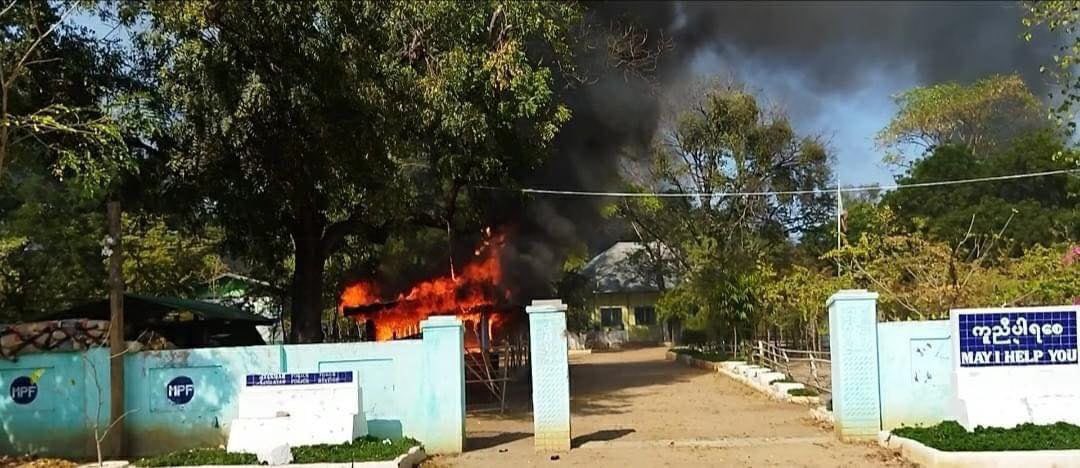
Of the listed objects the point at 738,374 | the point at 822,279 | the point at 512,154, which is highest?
the point at 512,154

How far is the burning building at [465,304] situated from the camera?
70.8 feet

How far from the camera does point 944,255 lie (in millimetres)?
17328

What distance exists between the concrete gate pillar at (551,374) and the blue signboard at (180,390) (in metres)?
4.01

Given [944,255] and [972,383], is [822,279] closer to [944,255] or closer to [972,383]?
[944,255]

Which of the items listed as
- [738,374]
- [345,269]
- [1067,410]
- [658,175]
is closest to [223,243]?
[345,269]

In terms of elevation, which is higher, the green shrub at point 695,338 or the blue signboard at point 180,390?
the blue signboard at point 180,390

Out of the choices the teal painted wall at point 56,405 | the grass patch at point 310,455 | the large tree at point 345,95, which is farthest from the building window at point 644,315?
the teal painted wall at point 56,405

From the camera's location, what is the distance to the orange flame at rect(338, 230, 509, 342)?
71.3 ft

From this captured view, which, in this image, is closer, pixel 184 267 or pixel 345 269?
pixel 345 269

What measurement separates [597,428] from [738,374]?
375 inches

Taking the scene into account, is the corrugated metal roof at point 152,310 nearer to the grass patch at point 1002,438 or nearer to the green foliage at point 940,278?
the green foliage at point 940,278

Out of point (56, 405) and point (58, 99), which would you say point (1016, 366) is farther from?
point (58, 99)

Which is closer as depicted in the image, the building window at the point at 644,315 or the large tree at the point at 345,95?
the large tree at the point at 345,95

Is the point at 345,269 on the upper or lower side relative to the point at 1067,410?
upper
